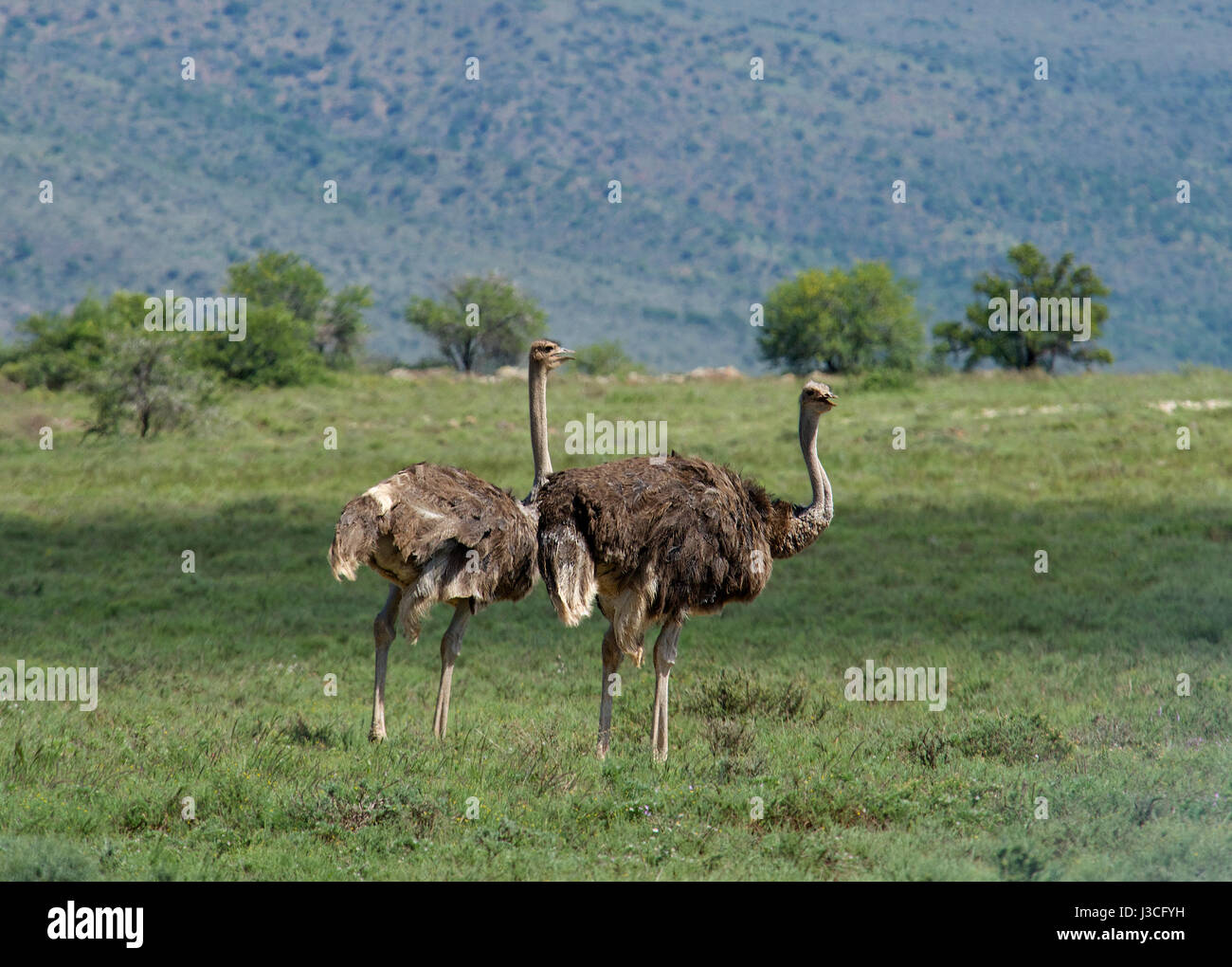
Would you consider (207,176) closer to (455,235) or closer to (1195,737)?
(455,235)

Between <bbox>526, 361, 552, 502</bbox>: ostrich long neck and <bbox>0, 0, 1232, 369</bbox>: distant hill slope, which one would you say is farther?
<bbox>0, 0, 1232, 369</bbox>: distant hill slope

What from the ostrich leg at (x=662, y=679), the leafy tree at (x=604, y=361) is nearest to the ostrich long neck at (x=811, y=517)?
the ostrich leg at (x=662, y=679)

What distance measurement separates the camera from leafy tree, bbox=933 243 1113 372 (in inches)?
2186

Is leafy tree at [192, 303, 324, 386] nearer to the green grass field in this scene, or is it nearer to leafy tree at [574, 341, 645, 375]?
leafy tree at [574, 341, 645, 375]

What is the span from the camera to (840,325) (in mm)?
62625

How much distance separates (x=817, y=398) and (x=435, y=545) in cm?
288

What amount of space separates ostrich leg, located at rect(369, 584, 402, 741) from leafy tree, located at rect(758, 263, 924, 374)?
50.6m

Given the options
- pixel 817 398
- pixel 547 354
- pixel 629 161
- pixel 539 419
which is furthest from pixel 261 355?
pixel 629 161

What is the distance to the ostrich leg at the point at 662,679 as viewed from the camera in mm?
9078

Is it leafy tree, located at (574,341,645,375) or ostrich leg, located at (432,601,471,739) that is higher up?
leafy tree, located at (574,341,645,375)

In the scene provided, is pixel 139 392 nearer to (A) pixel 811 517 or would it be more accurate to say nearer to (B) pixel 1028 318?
(A) pixel 811 517

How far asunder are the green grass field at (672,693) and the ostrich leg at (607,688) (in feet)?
1.00

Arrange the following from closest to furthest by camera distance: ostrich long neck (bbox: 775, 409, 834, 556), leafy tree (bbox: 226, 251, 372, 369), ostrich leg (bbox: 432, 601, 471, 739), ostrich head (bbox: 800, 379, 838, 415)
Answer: ostrich leg (bbox: 432, 601, 471, 739)
ostrich long neck (bbox: 775, 409, 834, 556)
ostrich head (bbox: 800, 379, 838, 415)
leafy tree (bbox: 226, 251, 372, 369)

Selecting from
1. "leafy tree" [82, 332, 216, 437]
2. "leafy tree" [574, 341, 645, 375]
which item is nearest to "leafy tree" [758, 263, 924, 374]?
"leafy tree" [574, 341, 645, 375]
